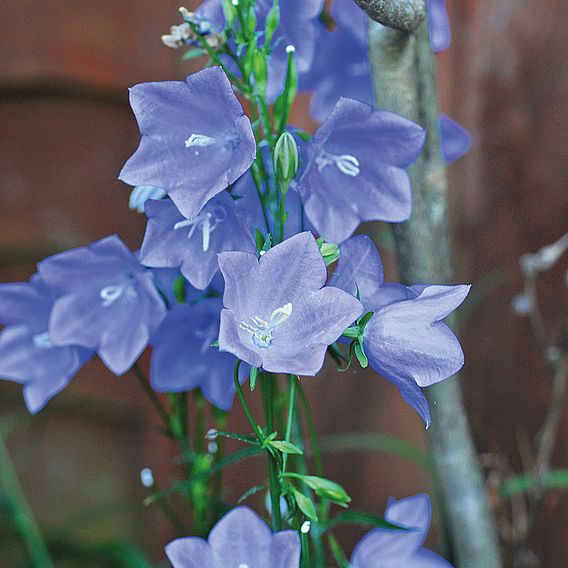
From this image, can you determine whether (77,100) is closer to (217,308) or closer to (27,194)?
(27,194)

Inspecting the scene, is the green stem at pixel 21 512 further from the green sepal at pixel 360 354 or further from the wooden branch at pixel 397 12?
the wooden branch at pixel 397 12

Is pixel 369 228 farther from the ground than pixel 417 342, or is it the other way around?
pixel 417 342

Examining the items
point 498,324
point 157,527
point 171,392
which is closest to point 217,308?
point 171,392

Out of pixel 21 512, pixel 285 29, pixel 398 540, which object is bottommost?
pixel 21 512

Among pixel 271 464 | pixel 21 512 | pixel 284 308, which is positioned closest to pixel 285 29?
pixel 284 308

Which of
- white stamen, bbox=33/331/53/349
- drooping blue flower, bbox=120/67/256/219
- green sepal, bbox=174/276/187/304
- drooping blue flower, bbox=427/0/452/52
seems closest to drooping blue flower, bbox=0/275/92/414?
white stamen, bbox=33/331/53/349

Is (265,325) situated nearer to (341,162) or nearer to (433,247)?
(341,162)
